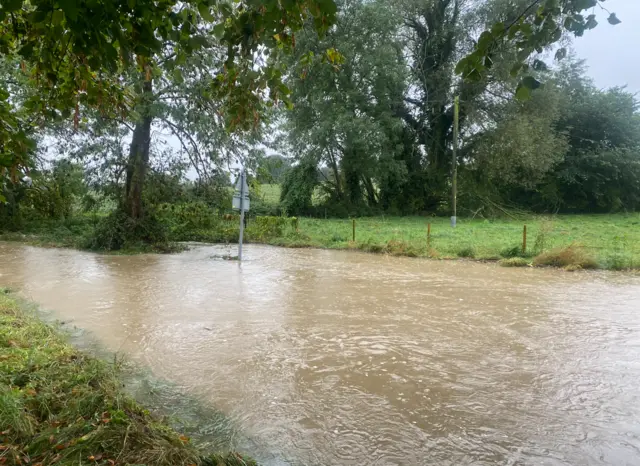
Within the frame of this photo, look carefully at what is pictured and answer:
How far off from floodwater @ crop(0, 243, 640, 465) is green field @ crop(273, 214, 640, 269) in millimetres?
1538

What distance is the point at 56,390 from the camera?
3.41 meters

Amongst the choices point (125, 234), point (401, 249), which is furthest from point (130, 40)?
point (125, 234)

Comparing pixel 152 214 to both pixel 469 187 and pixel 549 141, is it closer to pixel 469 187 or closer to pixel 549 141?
pixel 469 187

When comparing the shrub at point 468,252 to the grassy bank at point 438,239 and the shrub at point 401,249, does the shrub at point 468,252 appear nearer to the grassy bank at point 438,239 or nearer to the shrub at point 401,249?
the grassy bank at point 438,239

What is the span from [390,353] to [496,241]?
11004 mm

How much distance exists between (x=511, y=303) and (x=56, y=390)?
22.0ft

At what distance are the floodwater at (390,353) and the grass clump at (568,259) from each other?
592 millimetres

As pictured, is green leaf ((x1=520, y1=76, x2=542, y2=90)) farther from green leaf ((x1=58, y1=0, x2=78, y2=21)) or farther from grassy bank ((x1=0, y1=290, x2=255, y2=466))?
grassy bank ((x1=0, y1=290, x2=255, y2=466))

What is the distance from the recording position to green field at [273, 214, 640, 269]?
37.5 feet

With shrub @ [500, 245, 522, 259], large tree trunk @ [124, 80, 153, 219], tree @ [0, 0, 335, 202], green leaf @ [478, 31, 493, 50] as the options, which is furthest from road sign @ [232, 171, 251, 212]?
green leaf @ [478, 31, 493, 50]

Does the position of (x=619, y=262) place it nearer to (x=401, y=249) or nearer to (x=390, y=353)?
(x=401, y=249)

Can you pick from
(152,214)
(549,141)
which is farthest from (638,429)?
(549,141)

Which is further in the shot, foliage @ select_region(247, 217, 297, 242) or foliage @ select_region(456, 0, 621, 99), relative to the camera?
foliage @ select_region(247, 217, 297, 242)

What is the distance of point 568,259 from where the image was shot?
36.3 ft
